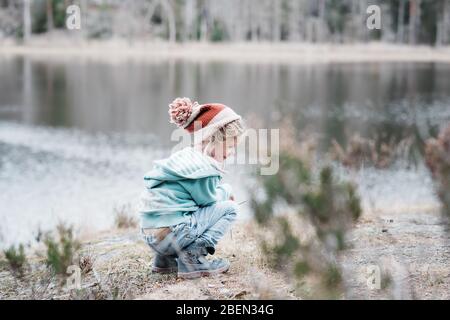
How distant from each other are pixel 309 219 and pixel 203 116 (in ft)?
2.58

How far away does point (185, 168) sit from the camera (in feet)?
10.6

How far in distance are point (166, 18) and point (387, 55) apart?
1099cm

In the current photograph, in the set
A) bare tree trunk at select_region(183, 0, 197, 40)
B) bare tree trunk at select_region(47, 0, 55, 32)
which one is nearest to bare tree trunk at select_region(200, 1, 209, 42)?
bare tree trunk at select_region(183, 0, 197, 40)

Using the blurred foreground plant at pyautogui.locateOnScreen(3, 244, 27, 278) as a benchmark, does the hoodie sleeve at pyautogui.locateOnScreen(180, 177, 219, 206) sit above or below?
above

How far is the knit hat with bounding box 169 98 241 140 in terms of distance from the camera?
3.27 metres

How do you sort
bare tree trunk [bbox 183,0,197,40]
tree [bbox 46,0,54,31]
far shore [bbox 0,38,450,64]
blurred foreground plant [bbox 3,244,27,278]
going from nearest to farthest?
blurred foreground plant [bbox 3,244,27,278]
tree [bbox 46,0,54,31]
far shore [bbox 0,38,450,64]
bare tree trunk [bbox 183,0,197,40]

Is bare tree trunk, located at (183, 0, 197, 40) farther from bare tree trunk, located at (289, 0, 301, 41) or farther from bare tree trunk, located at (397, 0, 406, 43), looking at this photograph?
bare tree trunk, located at (397, 0, 406, 43)

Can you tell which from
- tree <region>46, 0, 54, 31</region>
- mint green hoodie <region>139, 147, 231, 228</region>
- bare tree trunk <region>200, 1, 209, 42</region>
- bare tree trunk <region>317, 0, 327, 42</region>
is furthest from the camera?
bare tree trunk <region>317, 0, 327, 42</region>

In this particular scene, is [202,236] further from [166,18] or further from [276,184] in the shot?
[166,18]

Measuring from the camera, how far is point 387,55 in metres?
32.8

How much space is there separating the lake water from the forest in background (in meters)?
1.85

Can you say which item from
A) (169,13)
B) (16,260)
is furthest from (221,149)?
(169,13)

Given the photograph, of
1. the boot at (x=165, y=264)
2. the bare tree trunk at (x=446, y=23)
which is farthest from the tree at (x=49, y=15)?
the boot at (x=165, y=264)
